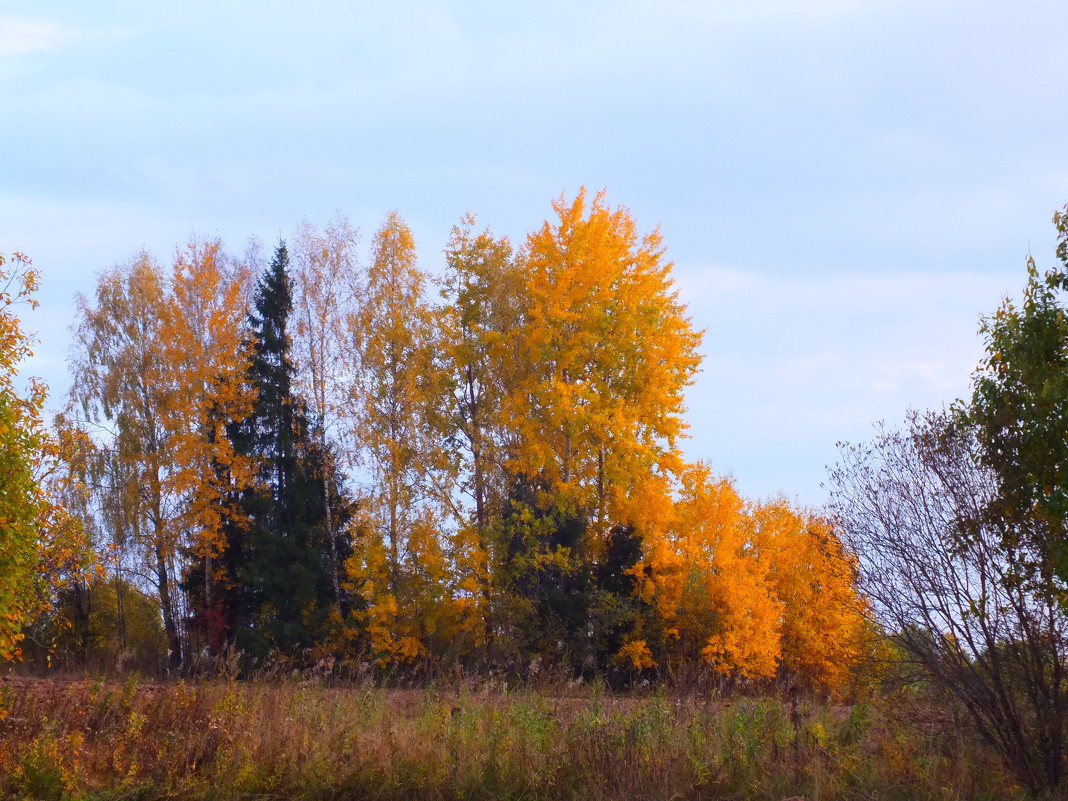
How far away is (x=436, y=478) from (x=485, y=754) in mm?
17303

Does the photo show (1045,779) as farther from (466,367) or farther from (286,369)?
(286,369)

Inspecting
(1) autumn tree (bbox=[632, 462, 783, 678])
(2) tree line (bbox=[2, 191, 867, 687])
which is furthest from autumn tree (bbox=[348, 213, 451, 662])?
(1) autumn tree (bbox=[632, 462, 783, 678])

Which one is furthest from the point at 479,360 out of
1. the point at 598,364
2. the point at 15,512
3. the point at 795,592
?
the point at 15,512

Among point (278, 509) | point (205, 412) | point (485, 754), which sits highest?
point (205, 412)

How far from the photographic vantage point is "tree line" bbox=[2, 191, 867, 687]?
2422 centimetres

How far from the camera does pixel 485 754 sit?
32.2 feet

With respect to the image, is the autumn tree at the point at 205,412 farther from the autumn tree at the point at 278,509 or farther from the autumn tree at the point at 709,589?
the autumn tree at the point at 709,589

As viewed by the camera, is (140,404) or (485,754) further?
(140,404)

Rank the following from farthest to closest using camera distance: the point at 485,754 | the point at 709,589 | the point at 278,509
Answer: the point at 278,509 → the point at 709,589 → the point at 485,754

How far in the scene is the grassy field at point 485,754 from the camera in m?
9.19

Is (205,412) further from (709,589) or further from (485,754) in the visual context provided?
(485,754)

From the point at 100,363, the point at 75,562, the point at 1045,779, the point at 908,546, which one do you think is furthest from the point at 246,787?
the point at 100,363

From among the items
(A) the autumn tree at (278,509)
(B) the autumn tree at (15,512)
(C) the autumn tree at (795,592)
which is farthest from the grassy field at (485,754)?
(A) the autumn tree at (278,509)

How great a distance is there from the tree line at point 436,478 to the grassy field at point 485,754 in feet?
43.1
